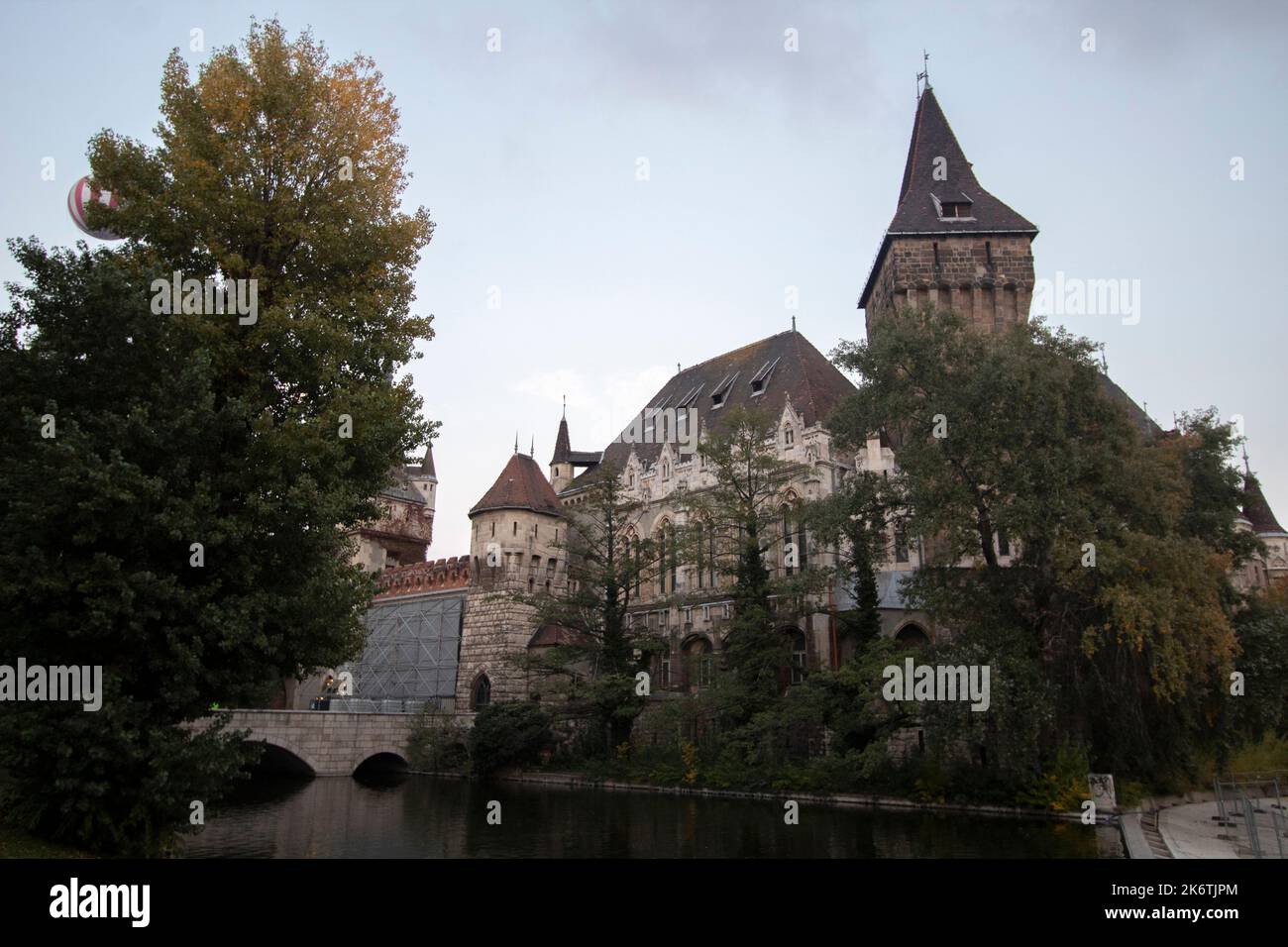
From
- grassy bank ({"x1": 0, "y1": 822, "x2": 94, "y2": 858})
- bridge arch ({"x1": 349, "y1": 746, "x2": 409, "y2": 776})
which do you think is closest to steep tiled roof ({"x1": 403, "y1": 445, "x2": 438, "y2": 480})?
bridge arch ({"x1": 349, "y1": 746, "x2": 409, "y2": 776})

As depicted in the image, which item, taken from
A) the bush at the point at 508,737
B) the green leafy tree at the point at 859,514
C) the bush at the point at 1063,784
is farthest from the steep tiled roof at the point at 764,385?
the bush at the point at 1063,784

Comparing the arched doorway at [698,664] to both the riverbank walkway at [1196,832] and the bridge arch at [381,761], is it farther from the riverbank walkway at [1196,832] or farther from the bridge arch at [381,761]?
the riverbank walkway at [1196,832]

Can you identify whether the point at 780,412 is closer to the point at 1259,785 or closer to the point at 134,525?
the point at 1259,785

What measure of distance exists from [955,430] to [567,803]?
1479cm

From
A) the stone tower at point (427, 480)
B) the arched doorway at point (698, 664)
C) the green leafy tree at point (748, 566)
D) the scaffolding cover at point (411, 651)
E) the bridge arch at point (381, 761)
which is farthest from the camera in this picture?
the stone tower at point (427, 480)

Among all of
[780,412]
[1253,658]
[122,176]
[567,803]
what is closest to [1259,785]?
[1253,658]

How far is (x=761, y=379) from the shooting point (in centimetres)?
4200

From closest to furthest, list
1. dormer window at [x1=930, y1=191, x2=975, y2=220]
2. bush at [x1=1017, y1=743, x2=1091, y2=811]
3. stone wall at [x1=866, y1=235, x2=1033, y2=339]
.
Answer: bush at [x1=1017, y1=743, x2=1091, y2=811], stone wall at [x1=866, y1=235, x2=1033, y2=339], dormer window at [x1=930, y1=191, x2=975, y2=220]

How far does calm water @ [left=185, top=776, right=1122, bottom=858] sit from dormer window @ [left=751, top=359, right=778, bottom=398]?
774 inches

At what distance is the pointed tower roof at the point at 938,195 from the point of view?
37.2 m

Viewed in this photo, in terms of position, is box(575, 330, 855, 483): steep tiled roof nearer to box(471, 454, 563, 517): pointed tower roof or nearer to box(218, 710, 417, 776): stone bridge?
box(471, 454, 563, 517): pointed tower roof

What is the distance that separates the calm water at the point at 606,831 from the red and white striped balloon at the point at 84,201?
32.3ft

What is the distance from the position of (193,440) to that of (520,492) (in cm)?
3194

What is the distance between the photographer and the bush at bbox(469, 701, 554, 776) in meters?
Answer: 34.3
